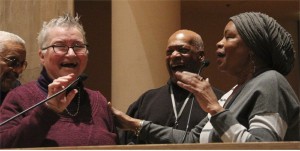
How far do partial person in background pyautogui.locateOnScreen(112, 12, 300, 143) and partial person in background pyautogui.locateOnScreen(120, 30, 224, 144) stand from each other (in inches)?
40.8

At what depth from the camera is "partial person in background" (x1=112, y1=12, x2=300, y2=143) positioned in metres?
2.37

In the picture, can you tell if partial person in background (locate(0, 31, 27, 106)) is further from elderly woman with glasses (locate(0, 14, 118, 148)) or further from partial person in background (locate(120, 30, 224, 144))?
partial person in background (locate(120, 30, 224, 144))

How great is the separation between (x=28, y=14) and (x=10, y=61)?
9.67 ft

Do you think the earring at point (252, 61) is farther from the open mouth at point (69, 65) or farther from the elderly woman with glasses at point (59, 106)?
the open mouth at point (69, 65)

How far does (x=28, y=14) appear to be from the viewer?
6406 millimetres

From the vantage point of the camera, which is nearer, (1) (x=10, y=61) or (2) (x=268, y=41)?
(2) (x=268, y=41)

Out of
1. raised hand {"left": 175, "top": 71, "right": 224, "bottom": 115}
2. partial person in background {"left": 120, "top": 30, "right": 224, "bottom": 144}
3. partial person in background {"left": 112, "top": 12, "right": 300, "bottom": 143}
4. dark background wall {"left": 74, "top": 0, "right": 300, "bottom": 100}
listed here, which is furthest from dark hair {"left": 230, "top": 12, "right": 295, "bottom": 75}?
dark background wall {"left": 74, "top": 0, "right": 300, "bottom": 100}

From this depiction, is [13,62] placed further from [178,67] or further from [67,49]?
[178,67]

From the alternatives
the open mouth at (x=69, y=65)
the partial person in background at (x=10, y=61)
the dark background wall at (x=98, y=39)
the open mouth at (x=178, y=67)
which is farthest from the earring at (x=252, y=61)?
the dark background wall at (x=98, y=39)

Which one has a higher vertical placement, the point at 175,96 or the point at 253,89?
the point at 253,89

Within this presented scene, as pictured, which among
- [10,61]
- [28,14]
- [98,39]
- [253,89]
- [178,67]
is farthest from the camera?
[98,39]

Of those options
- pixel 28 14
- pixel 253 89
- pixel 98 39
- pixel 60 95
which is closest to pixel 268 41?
pixel 253 89

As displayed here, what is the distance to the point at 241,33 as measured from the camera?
Answer: 2648mm

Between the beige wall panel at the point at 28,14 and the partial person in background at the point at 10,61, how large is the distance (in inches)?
98.5
